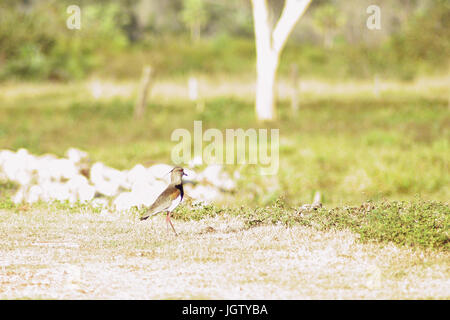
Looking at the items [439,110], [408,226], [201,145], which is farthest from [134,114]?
[408,226]

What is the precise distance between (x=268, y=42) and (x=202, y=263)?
17.1m

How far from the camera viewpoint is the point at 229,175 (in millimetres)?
14102

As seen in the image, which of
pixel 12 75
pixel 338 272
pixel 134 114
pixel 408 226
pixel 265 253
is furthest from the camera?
pixel 12 75

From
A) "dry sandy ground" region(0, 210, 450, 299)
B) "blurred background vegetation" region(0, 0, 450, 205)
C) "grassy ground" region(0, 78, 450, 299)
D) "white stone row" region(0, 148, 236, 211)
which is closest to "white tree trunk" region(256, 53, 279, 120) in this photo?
"blurred background vegetation" region(0, 0, 450, 205)

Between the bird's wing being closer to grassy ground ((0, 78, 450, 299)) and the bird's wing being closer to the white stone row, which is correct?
grassy ground ((0, 78, 450, 299))

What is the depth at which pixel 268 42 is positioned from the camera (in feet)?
74.6

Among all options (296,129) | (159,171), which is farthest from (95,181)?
(296,129)

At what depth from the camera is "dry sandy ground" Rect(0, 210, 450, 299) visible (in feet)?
18.7

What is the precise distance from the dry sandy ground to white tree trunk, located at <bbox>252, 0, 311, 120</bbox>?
15088 mm

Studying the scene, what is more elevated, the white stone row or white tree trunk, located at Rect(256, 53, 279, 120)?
white tree trunk, located at Rect(256, 53, 279, 120)

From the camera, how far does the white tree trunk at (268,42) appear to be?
22.4m

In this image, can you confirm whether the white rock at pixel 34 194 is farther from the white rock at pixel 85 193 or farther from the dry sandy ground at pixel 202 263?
the dry sandy ground at pixel 202 263

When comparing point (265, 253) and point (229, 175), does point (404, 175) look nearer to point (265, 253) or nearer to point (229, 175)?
point (229, 175)
